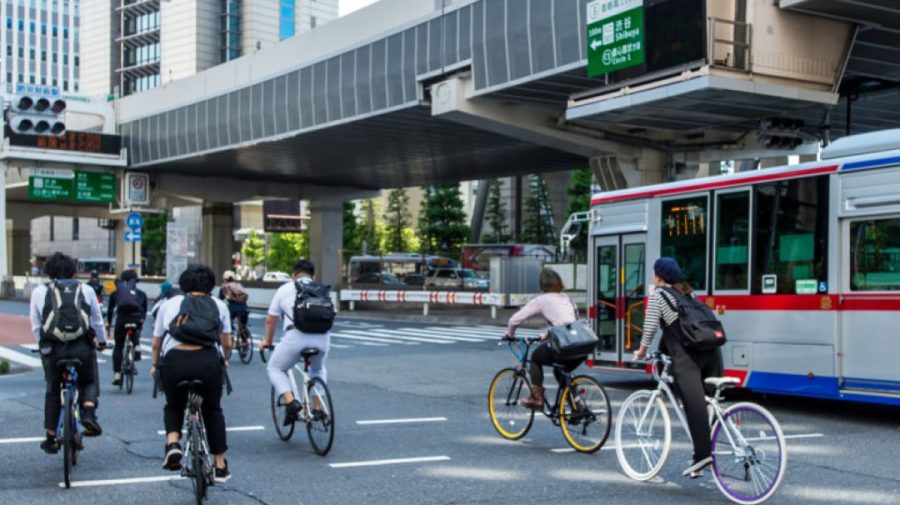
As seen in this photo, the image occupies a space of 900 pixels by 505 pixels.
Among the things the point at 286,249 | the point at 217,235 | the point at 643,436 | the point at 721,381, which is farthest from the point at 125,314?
the point at 286,249

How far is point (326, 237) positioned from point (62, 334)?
52.6 meters

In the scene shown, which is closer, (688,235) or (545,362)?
(545,362)

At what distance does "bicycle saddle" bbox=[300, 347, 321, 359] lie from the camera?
9.46 meters

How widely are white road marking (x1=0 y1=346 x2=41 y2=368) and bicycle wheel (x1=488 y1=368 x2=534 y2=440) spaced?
12409 millimetres

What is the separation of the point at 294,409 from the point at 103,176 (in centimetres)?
4676

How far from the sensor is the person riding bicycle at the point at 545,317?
966cm

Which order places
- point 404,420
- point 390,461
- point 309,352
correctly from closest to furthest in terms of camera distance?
point 390,461 < point 309,352 < point 404,420

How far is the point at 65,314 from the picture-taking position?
27.4ft

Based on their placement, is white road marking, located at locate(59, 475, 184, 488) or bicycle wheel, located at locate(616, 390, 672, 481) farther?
white road marking, located at locate(59, 475, 184, 488)

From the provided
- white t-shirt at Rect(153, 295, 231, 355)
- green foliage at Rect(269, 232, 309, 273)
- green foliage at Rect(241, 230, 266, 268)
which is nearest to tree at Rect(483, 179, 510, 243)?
green foliage at Rect(269, 232, 309, 273)

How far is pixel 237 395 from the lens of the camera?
1464cm

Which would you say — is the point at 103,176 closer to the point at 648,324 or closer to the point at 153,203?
the point at 153,203

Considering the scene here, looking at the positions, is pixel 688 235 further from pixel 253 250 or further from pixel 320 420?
pixel 253 250

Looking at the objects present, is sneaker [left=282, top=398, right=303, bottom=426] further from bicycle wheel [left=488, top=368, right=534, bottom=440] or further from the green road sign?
the green road sign
